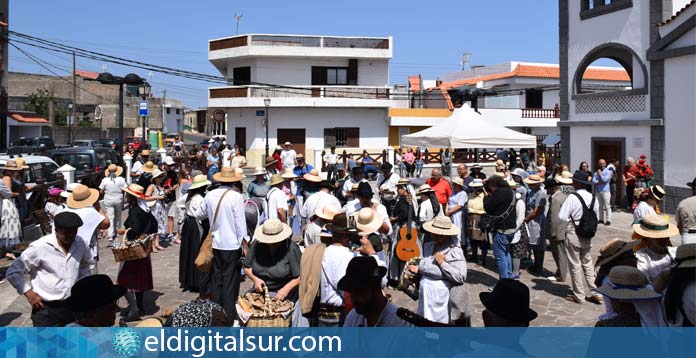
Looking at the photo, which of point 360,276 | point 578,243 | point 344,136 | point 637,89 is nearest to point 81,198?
point 360,276

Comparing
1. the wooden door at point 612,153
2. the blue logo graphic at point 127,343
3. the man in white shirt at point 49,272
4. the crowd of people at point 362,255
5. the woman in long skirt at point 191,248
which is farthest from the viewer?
the wooden door at point 612,153

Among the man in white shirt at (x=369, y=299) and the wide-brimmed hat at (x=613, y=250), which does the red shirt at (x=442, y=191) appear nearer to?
the wide-brimmed hat at (x=613, y=250)

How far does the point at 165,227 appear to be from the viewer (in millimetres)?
12211

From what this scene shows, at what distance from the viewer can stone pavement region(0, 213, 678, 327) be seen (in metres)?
7.31

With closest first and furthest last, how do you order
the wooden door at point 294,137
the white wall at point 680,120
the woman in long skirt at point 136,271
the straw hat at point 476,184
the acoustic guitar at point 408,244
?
the woman in long skirt at point 136,271 → the acoustic guitar at point 408,244 → the straw hat at point 476,184 → the white wall at point 680,120 → the wooden door at point 294,137

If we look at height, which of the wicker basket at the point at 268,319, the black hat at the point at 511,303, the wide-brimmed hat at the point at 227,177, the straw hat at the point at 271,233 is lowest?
the wicker basket at the point at 268,319

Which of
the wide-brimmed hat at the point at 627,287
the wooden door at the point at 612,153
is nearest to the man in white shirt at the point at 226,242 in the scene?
the wide-brimmed hat at the point at 627,287

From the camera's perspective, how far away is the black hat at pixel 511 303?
3434 mm

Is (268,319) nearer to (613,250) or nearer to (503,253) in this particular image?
(613,250)

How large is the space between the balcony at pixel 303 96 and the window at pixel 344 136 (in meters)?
1.70

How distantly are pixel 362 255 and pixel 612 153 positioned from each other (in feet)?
52.5

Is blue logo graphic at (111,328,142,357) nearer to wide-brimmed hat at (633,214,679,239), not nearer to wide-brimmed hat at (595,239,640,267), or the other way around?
wide-brimmed hat at (595,239,640,267)

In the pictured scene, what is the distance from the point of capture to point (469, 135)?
13492 mm

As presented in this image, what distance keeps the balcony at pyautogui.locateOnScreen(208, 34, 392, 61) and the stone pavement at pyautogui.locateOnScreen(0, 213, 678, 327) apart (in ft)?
83.8
